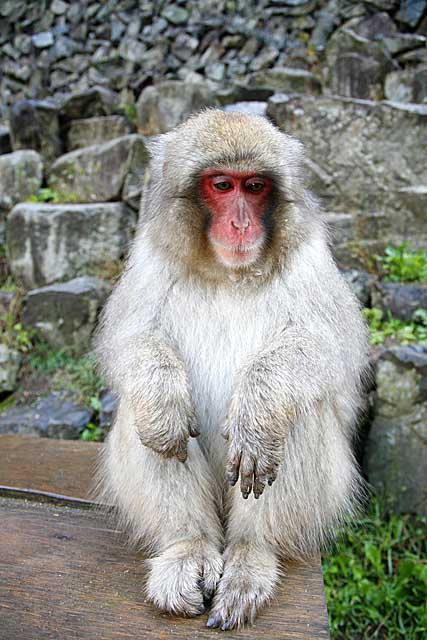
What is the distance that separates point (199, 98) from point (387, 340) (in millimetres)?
3427

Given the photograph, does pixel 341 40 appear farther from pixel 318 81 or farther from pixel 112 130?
pixel 112 130

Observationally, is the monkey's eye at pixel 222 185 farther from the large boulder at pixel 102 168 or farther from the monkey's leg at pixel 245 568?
the large boulder at pixel 102 168

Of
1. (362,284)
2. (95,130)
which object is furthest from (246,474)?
(95,130)

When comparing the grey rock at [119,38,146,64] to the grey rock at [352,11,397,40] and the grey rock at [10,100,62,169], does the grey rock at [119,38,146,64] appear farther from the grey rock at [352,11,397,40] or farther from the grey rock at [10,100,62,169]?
the grey rock at [352,11,397,40]

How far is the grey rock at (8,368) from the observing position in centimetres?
504

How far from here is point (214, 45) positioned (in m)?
8.02

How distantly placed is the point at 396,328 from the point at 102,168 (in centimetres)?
324

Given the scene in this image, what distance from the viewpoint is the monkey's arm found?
1.87 m

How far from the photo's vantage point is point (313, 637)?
171 centimetres

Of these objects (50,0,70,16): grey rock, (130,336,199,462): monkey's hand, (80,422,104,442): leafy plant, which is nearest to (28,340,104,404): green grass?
(80,422,104,442): leafy plant

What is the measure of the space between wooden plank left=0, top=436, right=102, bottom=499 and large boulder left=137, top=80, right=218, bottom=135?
151 inches

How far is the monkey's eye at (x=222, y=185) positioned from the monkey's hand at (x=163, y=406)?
583 millimetres

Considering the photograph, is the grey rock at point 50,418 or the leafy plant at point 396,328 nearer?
the leafy plant at point 396,328

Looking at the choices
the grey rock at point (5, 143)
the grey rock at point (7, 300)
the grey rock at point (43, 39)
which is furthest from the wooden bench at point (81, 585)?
the grey rock at point (43, 39)
